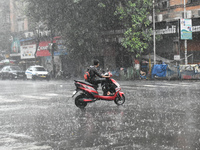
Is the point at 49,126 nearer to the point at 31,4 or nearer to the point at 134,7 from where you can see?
the point at 134,7

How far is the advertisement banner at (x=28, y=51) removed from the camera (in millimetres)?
49844

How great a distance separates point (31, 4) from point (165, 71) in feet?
57.3

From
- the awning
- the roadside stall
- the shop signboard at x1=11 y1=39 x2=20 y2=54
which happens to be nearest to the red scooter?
the roadside stall

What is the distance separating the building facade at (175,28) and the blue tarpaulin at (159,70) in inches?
127

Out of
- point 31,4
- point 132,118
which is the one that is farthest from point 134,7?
point 132,118

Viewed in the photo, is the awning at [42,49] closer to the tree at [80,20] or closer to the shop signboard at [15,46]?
the shop signboard at [15,46]

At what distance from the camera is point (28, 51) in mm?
50938

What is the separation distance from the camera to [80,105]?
1133 cm

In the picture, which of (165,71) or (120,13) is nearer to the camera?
(165,71)

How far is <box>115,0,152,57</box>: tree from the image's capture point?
103 ft

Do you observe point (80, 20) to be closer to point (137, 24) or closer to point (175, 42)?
point (137, 24)

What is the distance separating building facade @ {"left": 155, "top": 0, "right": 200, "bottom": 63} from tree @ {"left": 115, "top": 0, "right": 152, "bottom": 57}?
1.30 metres

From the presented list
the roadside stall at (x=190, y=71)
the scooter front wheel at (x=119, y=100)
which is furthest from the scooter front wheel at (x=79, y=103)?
the roadside stall at (x=190, y=71)

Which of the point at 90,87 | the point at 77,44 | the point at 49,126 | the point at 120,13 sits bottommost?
the point at 49,126
